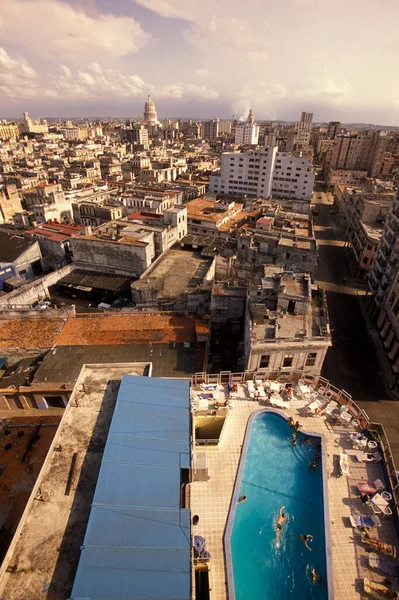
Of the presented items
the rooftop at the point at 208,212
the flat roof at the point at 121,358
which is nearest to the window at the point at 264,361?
the flat roof at the point at 121,358

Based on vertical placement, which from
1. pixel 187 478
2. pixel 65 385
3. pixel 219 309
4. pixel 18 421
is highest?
pixel 187 478

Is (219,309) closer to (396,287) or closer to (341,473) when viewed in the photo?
(341,473)

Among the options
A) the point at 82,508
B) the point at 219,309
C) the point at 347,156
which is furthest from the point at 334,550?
the point at 347,156

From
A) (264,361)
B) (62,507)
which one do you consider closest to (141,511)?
(62,507)

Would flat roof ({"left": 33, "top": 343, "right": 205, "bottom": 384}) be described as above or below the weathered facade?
below

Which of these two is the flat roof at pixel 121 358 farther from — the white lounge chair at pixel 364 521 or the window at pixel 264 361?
the white lounge chair at pixel 364 521

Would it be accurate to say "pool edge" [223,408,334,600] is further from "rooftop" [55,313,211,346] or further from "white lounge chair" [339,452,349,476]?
"rooftop" [55,313,211,346]

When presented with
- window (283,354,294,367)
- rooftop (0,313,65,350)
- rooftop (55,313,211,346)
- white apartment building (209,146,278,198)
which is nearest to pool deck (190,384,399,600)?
window (283,354,294,367)

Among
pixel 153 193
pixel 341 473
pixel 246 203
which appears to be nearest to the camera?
pixel 341 473
